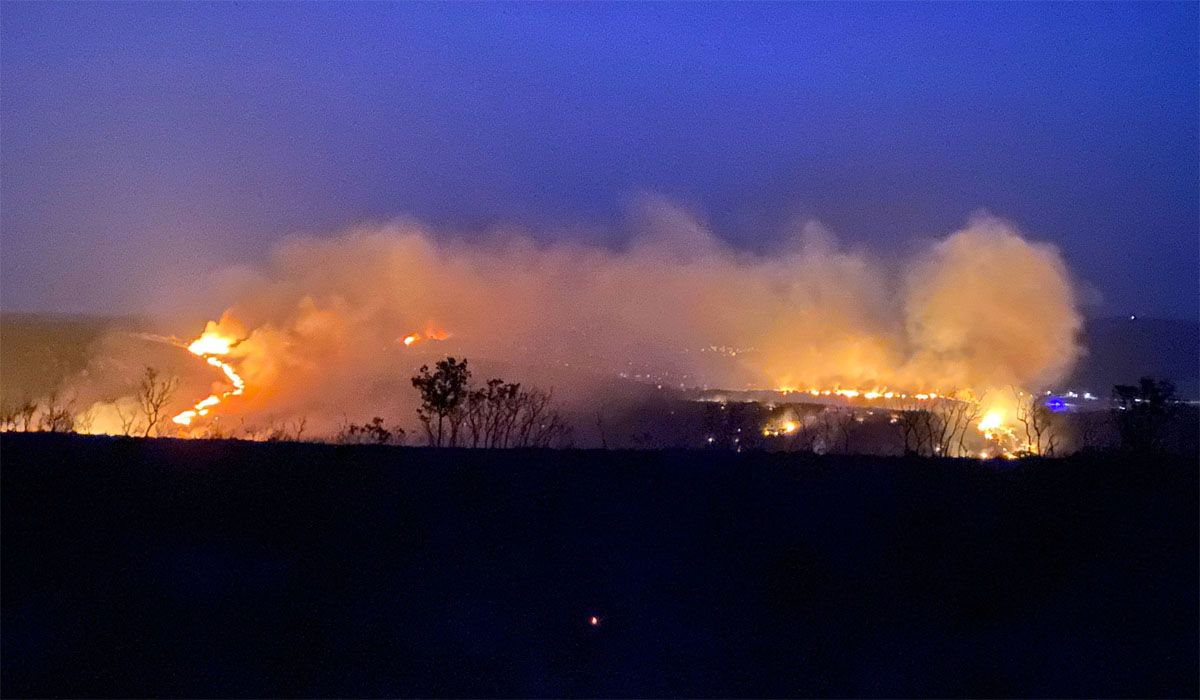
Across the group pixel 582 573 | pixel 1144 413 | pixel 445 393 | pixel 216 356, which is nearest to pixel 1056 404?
pixel 1144 413

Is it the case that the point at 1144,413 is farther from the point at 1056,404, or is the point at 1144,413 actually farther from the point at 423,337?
the point at 423,337

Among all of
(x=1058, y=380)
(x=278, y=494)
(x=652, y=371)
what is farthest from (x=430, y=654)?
(x=1058, y=380)

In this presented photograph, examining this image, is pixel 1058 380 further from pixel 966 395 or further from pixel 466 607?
pixel 466 607

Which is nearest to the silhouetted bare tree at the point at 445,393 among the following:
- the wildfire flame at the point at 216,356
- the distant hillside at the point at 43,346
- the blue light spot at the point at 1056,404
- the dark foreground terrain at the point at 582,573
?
the dark foreground terrain at the point at 582,573

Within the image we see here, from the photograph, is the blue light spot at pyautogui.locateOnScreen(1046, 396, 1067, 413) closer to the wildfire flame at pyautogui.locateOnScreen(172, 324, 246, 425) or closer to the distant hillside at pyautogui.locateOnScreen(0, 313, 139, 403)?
the wildfire flame at pyautogui.locateOnScreen(172, 324, 246, 425)

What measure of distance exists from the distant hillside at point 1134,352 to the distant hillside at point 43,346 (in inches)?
1132

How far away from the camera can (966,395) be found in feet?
88.1

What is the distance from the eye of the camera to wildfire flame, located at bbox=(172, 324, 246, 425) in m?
25.4

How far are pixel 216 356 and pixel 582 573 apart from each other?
3090 cm

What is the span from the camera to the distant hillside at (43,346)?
83.1 ft

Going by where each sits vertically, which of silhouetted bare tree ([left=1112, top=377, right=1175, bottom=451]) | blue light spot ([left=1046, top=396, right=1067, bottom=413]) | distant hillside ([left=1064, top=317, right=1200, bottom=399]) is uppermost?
distant hillside ([left=1064, top=317, right=1200, bottom=399])

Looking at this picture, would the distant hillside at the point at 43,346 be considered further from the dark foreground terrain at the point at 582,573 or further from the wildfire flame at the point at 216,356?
the dark foreground terrain at the point at 582,573

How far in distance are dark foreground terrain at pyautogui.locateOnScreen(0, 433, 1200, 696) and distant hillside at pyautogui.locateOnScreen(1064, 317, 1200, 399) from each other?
72.7 ft

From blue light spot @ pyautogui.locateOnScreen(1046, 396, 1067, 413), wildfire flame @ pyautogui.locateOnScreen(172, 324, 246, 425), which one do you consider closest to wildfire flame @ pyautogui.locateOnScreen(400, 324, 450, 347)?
wildfire flame @ pyautogui.locateOnScreen(172, 324, 246, 425)
